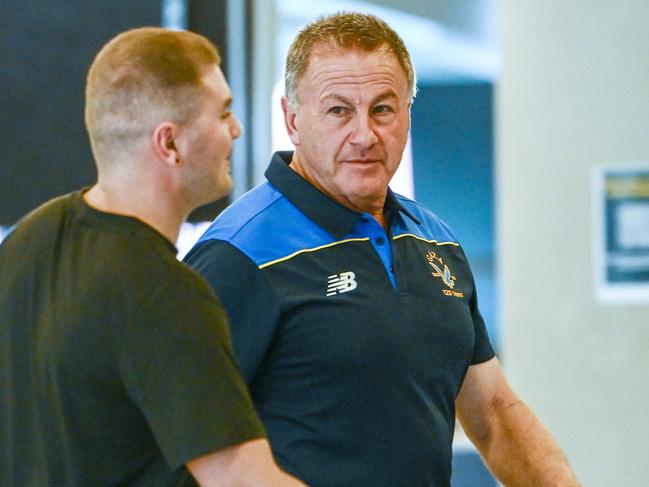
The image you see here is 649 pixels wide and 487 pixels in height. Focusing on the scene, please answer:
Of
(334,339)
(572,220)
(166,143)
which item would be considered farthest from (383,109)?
(572,220)

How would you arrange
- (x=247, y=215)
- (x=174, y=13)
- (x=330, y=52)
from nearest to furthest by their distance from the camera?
(x=247, y=215) < (x=330, y=52) < (x=174, y=13)

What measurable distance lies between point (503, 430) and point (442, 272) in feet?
1.06

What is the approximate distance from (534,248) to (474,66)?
1177mm

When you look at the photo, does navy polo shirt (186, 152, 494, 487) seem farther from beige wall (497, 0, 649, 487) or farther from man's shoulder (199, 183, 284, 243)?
beige wall (497, 0, 649, 487)

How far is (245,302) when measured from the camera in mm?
1738

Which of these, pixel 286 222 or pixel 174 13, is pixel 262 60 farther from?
pixel 286 222

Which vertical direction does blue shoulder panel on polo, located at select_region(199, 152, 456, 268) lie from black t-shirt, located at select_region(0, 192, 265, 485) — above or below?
above

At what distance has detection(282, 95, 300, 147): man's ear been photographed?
198 cm

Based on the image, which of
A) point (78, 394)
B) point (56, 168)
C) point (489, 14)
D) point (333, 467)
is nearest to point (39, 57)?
point (56, 168)

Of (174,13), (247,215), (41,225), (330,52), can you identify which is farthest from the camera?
(174,13)

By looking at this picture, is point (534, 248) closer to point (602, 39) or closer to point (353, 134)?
point (602, 39)

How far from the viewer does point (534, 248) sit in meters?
3.80

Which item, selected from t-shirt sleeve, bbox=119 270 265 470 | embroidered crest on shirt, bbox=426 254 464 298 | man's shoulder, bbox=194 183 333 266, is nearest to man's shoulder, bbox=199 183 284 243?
man's shoulder, bbox=194 183 333 266

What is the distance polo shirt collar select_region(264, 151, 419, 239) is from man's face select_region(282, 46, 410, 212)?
0.11 feet
